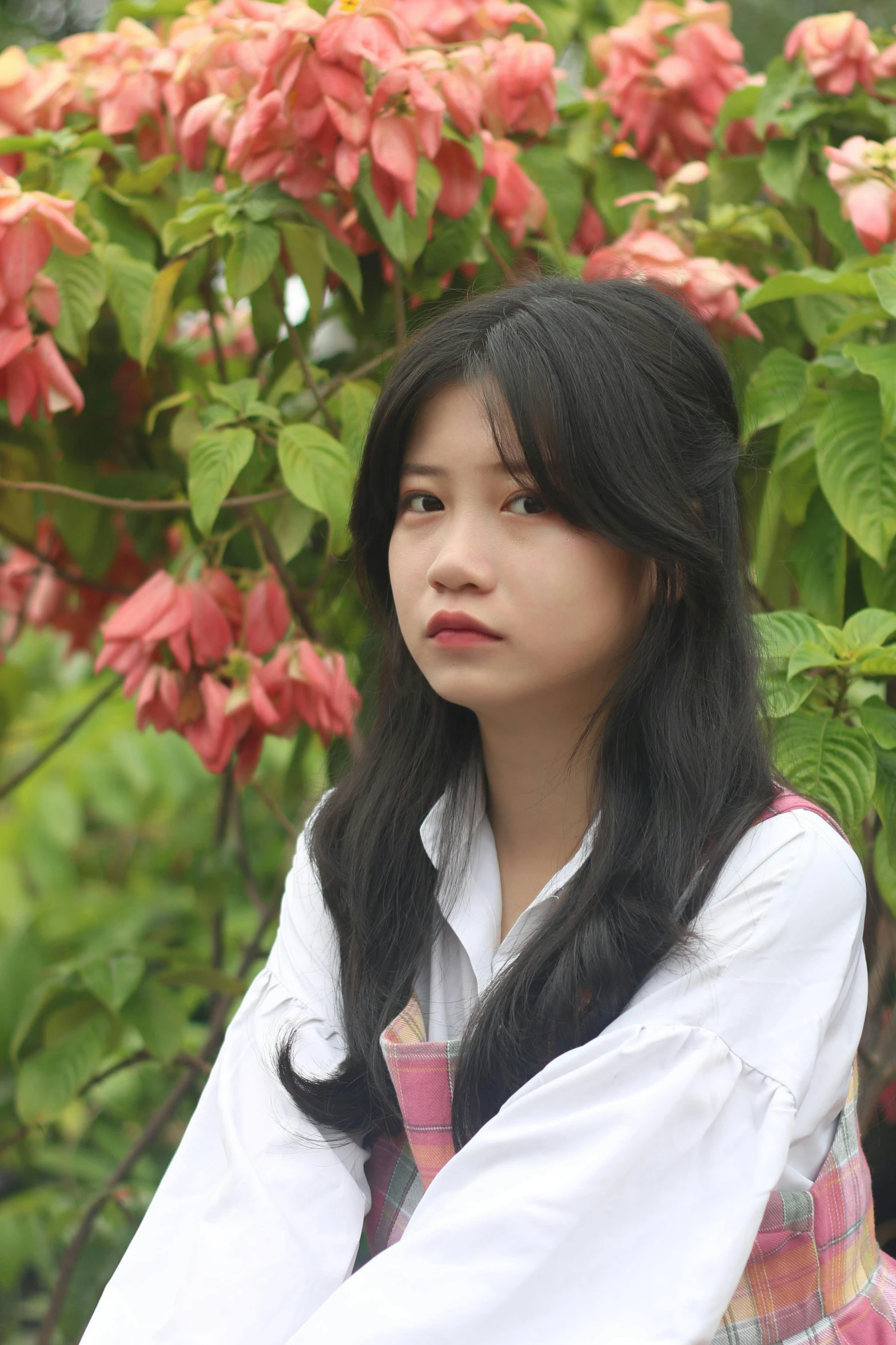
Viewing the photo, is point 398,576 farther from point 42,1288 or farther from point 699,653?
point 42,1288

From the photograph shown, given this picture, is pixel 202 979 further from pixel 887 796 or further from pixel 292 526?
pixel 887 796

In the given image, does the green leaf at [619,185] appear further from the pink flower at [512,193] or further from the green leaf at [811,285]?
the green leaf at [811,285]

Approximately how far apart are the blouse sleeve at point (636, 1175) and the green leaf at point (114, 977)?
0.60 metres

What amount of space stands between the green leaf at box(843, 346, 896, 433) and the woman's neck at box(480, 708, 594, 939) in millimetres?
344

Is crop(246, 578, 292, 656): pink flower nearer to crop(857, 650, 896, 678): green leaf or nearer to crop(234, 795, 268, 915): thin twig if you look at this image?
crop(234, 795, 268, 915): thin twig

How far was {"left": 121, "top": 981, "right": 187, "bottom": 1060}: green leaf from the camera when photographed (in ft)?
4.41

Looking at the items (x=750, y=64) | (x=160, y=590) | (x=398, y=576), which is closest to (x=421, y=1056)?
(x=398, y=576)

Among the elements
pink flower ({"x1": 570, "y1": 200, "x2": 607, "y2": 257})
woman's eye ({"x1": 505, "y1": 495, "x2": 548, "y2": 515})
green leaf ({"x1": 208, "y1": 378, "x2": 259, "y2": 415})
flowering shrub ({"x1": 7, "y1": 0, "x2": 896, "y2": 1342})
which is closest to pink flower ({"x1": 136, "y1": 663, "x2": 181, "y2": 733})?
flowering shrub ({"x1": 7, "y1": 0, "x2": 896, "y2": 1342})

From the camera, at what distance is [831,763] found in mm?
1002

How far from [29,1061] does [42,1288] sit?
1.20 m

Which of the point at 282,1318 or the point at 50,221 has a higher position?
the point at 50,221

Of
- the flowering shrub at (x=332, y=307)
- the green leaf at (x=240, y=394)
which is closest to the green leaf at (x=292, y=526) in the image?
the flowering shrub at (x=332, y=307)

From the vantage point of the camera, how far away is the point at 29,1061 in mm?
1358

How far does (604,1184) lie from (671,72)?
3.60 ft
